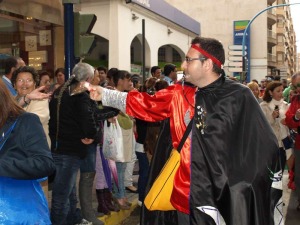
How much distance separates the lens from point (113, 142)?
5422 mm

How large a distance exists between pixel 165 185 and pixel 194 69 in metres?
0.92

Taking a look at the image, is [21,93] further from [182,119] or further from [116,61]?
[116,61]

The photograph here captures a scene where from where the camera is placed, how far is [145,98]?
11.5 feet

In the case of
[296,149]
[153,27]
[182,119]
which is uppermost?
[153,27]

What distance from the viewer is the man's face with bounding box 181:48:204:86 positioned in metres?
3.26

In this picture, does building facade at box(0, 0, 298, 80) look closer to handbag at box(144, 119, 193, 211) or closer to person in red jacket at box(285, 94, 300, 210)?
person in red jacket at box(285, 94, 300, 210)

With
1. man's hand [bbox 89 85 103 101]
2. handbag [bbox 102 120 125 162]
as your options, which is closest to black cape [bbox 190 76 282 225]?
man's hand [bbox 89 85 103 101]

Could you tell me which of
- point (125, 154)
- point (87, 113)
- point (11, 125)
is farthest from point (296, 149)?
point (11, 125)

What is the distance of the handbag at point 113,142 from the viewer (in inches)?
213

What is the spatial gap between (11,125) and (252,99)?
5.83 feet

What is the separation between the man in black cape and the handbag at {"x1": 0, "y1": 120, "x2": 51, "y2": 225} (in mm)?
1120

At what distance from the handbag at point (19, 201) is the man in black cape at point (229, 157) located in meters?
1.12

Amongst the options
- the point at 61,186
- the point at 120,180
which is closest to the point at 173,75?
the point at 120,180

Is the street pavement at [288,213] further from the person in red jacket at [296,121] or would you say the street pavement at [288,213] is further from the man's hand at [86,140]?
the man's hand at [86,140]
